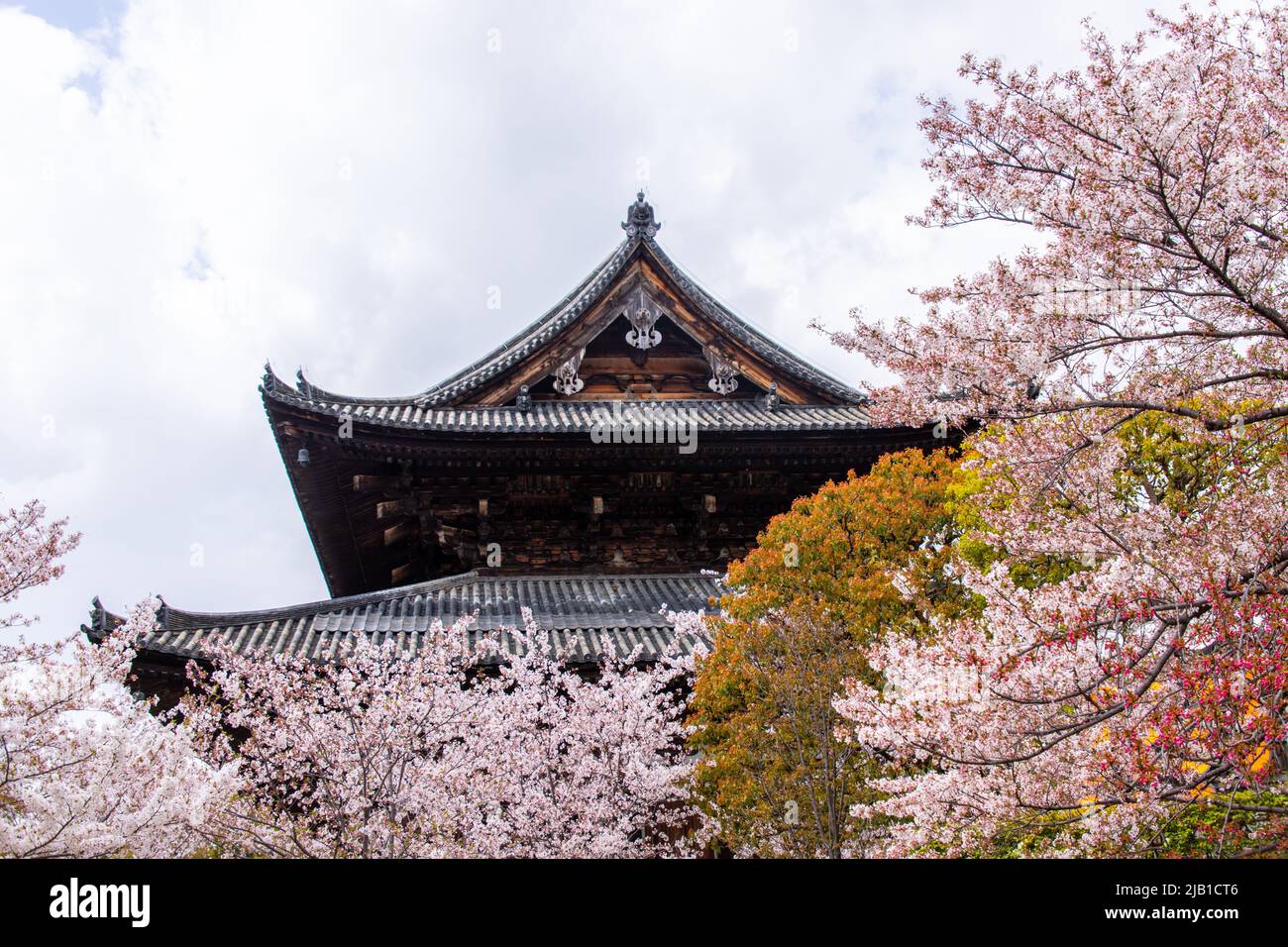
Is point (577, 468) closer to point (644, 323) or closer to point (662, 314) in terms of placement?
point (644, 323)

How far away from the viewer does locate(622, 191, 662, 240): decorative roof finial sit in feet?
53.0

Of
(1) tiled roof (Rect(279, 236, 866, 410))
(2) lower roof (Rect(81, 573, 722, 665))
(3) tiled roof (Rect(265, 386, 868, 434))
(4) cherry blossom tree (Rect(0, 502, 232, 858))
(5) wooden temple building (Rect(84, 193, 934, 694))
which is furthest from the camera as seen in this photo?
(1) tiled roof (Rect(279, 236, 866, 410))

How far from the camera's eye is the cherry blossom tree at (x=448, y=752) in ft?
23.8

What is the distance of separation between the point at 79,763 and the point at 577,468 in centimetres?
729

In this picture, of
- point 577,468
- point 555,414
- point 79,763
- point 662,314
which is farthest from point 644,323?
point 79,763

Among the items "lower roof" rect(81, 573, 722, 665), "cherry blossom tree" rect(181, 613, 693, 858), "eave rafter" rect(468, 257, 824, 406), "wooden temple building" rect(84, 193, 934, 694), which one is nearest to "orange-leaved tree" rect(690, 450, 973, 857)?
"cherry blossom tree" rect(181, 613, 693, 858)

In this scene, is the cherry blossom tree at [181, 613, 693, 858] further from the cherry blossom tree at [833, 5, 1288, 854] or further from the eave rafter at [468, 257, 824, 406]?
the eave rafter at [468, 257, 824, 406]

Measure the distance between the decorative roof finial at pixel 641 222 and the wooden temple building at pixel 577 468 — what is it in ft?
1.65

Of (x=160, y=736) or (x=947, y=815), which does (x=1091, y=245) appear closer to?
(x=947, y=815)

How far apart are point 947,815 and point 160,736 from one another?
601 centimetres

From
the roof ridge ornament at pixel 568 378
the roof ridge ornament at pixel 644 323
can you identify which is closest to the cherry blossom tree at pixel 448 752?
the roof ridge ornament at pixel 568 378

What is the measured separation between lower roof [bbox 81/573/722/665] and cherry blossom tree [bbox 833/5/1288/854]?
430 cm
